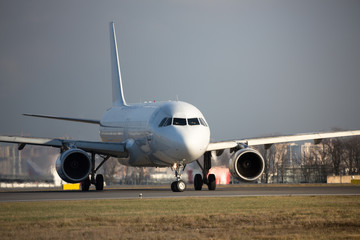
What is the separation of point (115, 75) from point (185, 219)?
33534 mm

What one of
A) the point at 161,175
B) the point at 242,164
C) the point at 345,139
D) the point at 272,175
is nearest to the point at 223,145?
the point at 242,164

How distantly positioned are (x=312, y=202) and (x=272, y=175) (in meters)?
49.3

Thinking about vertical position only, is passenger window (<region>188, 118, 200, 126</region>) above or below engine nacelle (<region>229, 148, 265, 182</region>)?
above

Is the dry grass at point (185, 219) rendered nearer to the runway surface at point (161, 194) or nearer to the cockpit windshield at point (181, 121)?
the runway surface at point (161, 194)

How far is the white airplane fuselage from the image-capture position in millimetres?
33250

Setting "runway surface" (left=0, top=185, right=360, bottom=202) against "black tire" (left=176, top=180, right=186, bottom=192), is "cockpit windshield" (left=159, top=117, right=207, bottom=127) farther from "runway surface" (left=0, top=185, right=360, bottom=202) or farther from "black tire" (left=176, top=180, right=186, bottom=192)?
"runway surface" (left=0, top=185, right=360, bottom=202)

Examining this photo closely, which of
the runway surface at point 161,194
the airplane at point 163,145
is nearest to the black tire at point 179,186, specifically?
the airplane at point 163,145

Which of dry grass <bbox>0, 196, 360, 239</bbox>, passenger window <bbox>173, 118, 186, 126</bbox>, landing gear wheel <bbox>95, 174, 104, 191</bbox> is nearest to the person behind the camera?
dry grass <bbox>0, 196, 360, 239</bbox>

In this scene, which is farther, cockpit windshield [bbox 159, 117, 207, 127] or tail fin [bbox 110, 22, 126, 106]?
tail fin [bbox 110, 22, 126, 106]

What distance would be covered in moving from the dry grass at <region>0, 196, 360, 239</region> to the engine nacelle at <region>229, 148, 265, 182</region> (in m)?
9.78

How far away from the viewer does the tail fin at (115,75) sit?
48.5 m

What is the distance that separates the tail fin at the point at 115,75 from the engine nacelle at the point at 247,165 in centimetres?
1342

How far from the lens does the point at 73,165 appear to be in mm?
36344

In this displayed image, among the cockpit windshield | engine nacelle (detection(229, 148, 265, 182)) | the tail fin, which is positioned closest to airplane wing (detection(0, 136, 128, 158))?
the cockpit windshield
